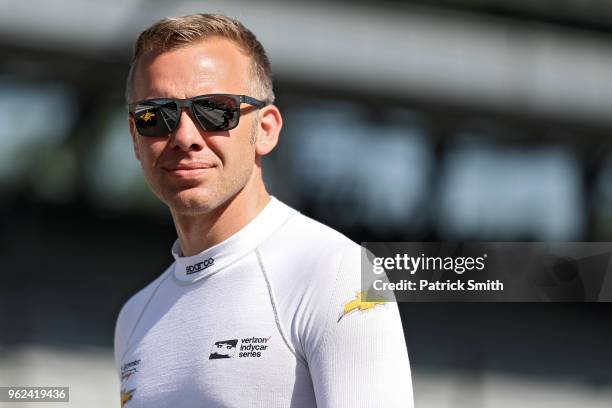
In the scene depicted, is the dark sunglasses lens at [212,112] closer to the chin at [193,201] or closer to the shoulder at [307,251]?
the chin at [193,201]

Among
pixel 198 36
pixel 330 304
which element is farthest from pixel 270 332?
pixel 198 36

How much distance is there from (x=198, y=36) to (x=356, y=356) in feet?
3.22

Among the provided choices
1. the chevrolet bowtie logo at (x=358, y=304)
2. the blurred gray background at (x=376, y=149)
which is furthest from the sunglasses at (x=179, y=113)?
the blurred gray background at (x=376, y=149)

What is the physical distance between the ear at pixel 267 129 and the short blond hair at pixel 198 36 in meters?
0.04

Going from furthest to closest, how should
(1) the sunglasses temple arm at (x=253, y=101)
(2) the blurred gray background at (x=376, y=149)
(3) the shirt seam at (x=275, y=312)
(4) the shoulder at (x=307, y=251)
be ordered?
(2) the blurred gray background at (x=376, y=149) → (1) the sunglasses temple arm at (x=253, y=101) → (4) the shoulder at (x=307, y=251) → (3) the shirt seam at (x=275, y=312)

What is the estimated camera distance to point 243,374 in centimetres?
225

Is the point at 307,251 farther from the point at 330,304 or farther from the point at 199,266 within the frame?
the point at 199,266

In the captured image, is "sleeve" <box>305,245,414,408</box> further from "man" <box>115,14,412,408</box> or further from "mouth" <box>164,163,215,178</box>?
"mouth" <box>164,163,215,178</box>

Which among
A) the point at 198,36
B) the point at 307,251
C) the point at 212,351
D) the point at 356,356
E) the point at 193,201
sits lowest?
the point at 356,356

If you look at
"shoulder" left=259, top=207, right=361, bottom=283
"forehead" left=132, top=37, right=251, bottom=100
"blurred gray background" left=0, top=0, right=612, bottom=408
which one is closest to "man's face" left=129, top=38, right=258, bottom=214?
"forehead" left=132, top=37, right=251, bottom=100

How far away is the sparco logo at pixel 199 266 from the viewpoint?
262cm

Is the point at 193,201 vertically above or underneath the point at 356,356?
above

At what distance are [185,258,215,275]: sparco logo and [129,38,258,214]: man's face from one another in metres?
0.20

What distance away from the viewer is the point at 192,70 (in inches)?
98.0
